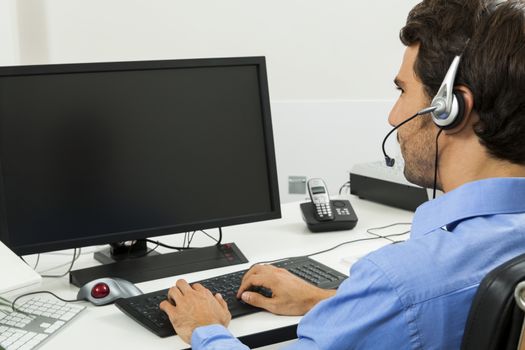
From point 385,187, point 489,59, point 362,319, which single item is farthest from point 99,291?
point 385,187

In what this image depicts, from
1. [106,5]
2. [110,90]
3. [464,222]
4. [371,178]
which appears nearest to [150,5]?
[106,5]

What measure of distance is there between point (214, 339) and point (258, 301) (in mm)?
201

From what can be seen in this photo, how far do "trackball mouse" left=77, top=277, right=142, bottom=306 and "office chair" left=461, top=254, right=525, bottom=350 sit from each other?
2.50ft

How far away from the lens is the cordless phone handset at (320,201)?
184cm

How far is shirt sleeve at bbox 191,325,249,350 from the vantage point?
1.13 metres

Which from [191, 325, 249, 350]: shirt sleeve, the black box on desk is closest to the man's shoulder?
[191, 325, 249, 350]: shirt sleeve

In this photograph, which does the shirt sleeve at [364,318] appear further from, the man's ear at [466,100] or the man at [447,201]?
the man's ear at [466,100]

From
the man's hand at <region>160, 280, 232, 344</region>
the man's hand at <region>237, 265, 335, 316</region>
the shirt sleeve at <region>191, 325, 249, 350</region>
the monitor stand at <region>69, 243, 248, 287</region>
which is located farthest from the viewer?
the monitor stand at <region>69, 243, 248, 287</region>

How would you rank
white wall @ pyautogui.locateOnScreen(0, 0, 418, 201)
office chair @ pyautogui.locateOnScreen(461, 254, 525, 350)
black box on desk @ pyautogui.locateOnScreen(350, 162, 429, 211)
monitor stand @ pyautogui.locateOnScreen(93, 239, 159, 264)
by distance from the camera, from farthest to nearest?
white wall @ pyautogui.locateOnScreen(0, 0, 418, 201) → black box on desk @ pyautogui.locateOnScreen(350, 162, 429, 211) → monitor stand @ pyautogui.locateOnScreen(93, 239, 159, 264) → office chair @ pyautogui.locateOnScreen(461, 254, 525, 350)

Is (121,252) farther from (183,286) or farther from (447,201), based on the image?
(447,201)

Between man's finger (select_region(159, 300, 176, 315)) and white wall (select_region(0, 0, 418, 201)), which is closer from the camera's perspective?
man's finger (select_region(159, 300, 176, 315))

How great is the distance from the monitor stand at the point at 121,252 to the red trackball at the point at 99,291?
24 centimetres

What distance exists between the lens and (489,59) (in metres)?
0.98

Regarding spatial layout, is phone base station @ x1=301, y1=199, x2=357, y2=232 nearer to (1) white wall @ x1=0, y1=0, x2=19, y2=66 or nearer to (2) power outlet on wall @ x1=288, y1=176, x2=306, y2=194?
(2) power outlet on wall @ x1=288, y1=176, x2=306, y2=194
